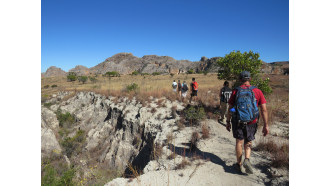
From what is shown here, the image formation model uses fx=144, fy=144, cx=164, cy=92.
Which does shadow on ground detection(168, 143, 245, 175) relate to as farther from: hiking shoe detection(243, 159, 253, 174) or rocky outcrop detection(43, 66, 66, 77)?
rocky outcrop detection(43, 66, 66, 77)

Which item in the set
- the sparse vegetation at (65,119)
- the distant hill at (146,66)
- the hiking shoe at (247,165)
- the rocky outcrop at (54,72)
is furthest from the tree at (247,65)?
the rocky outcrop at (54,72)

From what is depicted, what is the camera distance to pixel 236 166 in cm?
305

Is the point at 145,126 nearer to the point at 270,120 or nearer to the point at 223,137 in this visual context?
the point at 223,137

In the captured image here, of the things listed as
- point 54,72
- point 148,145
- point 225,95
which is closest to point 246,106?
point 225,95

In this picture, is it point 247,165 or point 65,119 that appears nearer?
point 247,165

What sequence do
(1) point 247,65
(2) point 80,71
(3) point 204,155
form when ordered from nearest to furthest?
(3) point 204,155 < (1) point 247,65 < (2) point 80,71

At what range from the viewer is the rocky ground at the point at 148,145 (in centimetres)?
310

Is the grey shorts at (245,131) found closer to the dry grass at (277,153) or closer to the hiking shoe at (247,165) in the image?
the hiking shoe at (247,165)

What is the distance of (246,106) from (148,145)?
5.59 metres

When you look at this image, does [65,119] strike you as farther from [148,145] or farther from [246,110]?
[246,110]

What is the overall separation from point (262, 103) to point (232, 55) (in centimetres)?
412

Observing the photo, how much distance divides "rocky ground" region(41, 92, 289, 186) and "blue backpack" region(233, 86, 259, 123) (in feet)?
4.20

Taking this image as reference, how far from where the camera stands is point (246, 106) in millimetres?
2443

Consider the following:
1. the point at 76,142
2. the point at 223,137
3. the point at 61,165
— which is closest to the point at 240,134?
the point at 223,137
